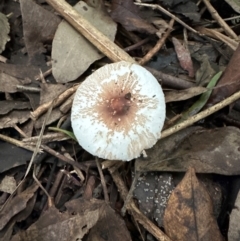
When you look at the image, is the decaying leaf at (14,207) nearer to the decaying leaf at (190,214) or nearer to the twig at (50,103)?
the twig at (50,103)

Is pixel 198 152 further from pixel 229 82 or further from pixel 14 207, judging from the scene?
pixel 14 207

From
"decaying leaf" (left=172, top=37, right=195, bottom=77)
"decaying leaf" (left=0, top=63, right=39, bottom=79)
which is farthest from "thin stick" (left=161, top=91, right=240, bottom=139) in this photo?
"decaying leaf" (left=0, top=63, right=39, bottom=79)

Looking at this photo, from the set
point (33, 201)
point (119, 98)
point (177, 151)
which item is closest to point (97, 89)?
point (119, 98)

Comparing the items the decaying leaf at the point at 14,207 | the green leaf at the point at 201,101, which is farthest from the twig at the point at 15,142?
the green leaf at the point at 201,101

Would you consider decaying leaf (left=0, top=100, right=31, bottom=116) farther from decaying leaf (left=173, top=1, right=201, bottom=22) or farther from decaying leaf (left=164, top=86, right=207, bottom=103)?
decaying leaf (left=173, top=1, right=201, bottom=22)

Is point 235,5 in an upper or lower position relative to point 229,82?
upper

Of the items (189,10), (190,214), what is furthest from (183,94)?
(190,214)

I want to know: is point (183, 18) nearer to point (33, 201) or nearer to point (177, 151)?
point (177, 151)
